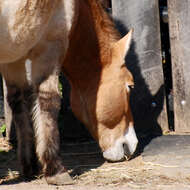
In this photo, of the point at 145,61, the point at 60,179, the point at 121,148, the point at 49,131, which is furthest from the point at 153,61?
the point at 60,179

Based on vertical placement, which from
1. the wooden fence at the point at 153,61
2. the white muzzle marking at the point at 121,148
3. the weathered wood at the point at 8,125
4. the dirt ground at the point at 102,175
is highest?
the wooden fence at the point at 153,61

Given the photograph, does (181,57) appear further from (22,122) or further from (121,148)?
(22,122)

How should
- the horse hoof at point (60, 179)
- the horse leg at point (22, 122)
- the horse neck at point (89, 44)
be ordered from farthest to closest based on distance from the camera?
the horse neck at point (89, 44), the horse leg at point (22, 122), the horse hoof at point (60, 179)

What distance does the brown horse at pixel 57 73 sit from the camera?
3592mm

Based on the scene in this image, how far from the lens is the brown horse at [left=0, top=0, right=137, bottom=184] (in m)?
3.59

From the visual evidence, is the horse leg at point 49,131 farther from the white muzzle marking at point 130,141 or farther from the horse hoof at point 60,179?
the white muzzle marking at point 130,141

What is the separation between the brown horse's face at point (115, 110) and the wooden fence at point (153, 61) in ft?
3.24

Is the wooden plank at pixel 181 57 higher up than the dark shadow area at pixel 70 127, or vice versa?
the wooden plank at pixel 181 57

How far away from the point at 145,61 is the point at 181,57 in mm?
458

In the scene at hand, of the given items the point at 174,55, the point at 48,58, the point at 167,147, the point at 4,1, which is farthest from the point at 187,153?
the point at 4,1

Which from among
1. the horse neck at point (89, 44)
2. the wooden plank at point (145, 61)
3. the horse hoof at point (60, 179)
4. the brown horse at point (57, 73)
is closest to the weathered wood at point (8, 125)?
the brown horse at point (57, 73)

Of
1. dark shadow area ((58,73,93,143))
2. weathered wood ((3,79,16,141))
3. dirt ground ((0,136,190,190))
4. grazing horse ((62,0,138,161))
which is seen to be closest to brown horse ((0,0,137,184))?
grazing horse ((62,0,138,161))

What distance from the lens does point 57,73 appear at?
3793 millimetres

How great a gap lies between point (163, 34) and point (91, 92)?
194 centimetres
